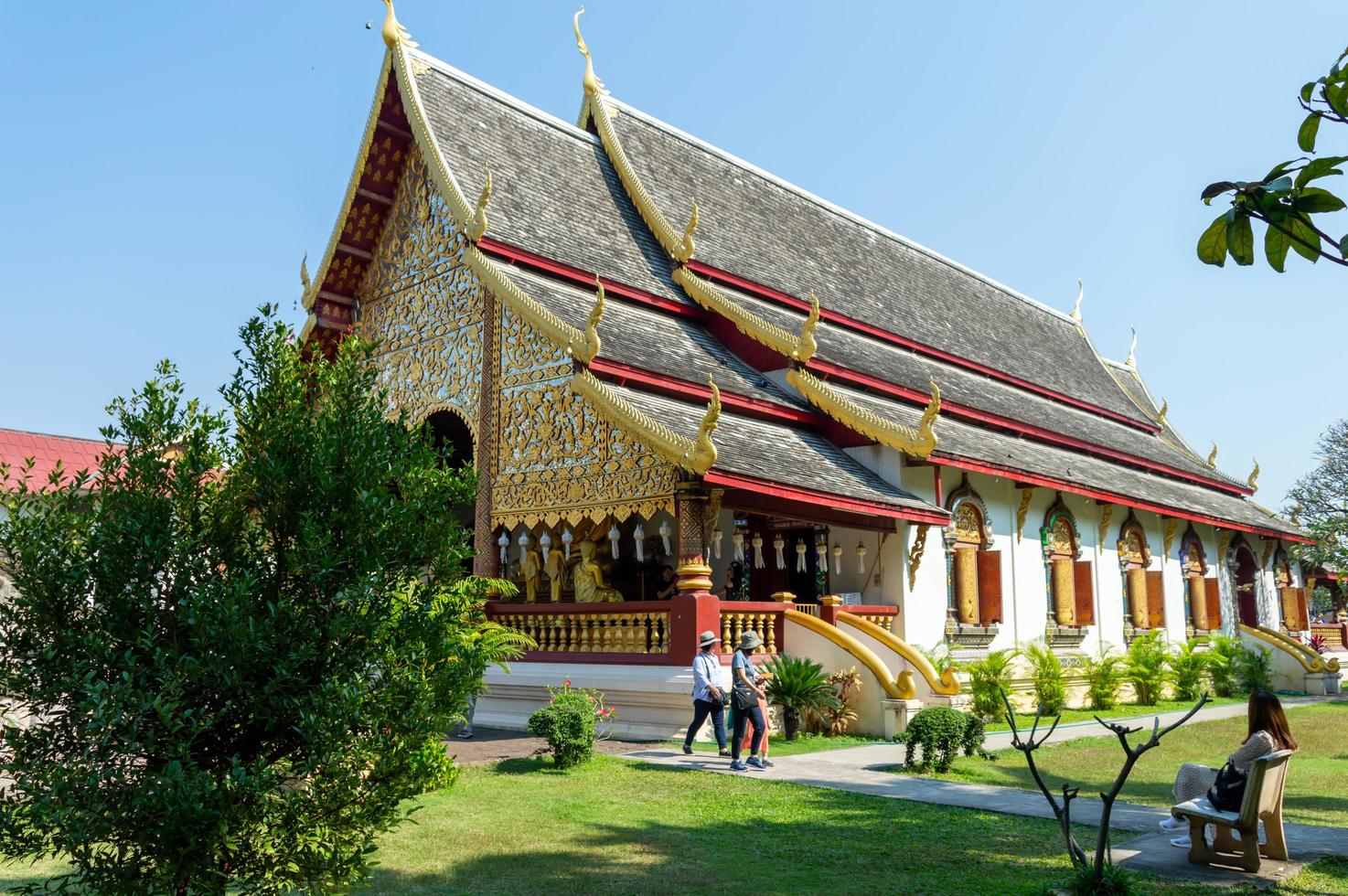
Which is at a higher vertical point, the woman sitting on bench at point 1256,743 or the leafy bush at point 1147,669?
the leafy bush at point 1147,669

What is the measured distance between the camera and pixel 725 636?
38.6ft

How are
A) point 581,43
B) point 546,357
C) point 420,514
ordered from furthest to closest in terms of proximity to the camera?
point 581,43 < point 546,357 < point 420,514

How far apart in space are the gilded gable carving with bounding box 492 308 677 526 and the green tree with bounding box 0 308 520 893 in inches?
265

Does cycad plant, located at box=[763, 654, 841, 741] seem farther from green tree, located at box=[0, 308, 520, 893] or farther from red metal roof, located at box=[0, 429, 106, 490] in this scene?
red metal roof, located at box=[0, 429, 106, 490]

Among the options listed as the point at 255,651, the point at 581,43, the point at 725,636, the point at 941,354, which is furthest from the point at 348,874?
the point at 941,354

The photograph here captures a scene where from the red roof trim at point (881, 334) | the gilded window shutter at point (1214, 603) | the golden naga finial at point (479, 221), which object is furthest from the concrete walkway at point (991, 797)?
the gilded window shutter at point (1214, 603)

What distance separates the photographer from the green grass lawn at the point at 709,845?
593cm

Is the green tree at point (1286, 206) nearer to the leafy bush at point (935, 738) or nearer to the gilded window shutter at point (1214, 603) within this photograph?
the leafy bush at point (935, 738)

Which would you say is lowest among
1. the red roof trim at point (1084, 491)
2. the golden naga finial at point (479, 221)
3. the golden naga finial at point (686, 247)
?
the red roof trim at point (1084, 491)

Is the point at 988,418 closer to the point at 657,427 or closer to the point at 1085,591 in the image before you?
the point at 1085,591

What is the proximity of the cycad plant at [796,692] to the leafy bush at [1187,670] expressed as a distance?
25.7 feet

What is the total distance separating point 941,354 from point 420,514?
15904 mm

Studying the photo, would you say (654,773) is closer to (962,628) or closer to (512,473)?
(512,473)

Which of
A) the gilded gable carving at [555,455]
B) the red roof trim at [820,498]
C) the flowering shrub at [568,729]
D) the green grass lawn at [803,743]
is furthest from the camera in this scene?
the gilded gable carving at [555,455]
